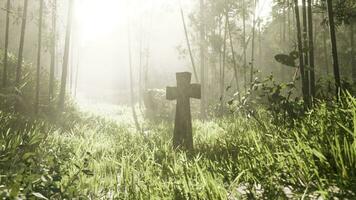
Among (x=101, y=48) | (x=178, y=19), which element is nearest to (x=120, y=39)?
(x=101, y=48)

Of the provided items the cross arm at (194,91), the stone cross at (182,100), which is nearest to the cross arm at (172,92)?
the stone cross at (182,100)

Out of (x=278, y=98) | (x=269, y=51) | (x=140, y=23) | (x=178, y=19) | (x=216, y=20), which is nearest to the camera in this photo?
(x=278, y=98)

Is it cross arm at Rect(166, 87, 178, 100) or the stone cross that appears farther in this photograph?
cross arm at Rect(166, 87, 178, 100)

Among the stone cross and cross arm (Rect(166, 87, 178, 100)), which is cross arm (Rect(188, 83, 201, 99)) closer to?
the stone cross

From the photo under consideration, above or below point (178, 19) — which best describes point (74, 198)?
below

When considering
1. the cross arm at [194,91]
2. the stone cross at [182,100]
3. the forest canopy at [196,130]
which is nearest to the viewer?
the forest canopy at [196,130]

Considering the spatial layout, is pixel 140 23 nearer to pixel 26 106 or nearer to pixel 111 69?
pixel 26 106

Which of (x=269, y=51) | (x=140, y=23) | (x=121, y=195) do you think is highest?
(x=140, y=23)

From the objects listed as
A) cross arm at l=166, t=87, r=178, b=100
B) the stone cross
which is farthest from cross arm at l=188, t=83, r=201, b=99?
cross arm at l=166, t=87, r=178, b=100

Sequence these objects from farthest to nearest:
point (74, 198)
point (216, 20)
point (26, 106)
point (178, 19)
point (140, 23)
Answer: point (178, 19) < point (140, 23) < point (216, 20) < point (26, 106) < point (74, 198)

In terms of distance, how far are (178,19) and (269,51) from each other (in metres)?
42.0

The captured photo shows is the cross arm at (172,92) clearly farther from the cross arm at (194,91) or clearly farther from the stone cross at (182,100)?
the cross arm at (194,91)

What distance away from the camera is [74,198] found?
2.80 metres

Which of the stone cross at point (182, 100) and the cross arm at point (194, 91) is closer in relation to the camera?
the stone cross at point (182, 100)
